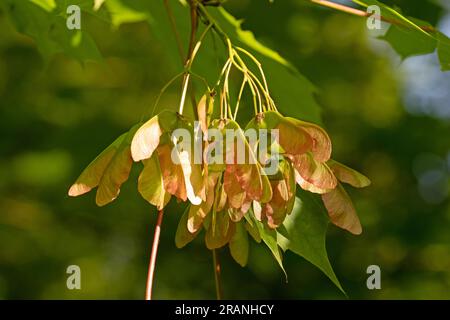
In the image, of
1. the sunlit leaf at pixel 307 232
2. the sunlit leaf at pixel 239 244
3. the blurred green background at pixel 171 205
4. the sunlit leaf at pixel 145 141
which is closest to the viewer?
the sunlit leaf at pixel 145 141

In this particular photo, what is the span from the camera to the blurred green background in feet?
13.6

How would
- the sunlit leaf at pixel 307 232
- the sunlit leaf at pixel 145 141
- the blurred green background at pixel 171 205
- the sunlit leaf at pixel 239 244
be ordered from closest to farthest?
1. the sunlit leaf at pixel 145 141
2. the sunlit leaf at pixel 239 244
3. the sunlit leaf at pixel 307 232
4. the blurred green background at pixel 171 205

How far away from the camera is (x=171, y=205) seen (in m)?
4.22

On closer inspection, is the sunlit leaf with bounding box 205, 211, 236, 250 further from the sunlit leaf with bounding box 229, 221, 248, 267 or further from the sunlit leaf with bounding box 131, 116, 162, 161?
the sunlit leaf with bounding box 131, 116, 162, 161

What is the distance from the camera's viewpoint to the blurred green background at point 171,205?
4.14 meters

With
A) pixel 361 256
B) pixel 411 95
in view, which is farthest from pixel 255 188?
pixel 411 95

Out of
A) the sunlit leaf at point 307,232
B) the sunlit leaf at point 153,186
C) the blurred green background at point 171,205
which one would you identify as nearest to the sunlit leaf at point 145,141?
the sunlit leaf at point 153,186

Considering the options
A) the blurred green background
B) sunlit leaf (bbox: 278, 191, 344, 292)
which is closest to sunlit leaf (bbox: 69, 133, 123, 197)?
sunlit leaf (bbox: 278, 191, 344, 292)

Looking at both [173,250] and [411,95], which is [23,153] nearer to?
[173,250]

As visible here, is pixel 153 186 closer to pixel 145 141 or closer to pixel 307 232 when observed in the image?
pixel 145 141

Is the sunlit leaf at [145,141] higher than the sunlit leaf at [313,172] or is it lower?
higher

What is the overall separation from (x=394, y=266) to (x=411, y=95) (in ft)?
3.67

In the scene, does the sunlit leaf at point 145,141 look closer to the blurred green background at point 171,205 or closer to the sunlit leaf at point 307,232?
the sunlit leaf at point 307,232
